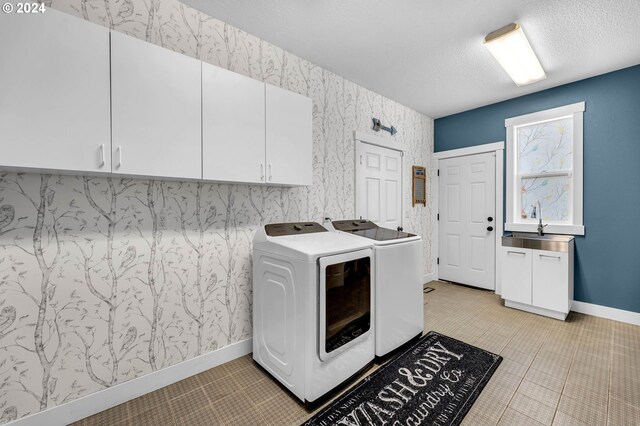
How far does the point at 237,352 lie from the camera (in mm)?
2271

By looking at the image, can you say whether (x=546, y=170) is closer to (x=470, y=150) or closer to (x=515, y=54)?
(x=470, y=150)

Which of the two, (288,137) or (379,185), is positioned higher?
(288,137)

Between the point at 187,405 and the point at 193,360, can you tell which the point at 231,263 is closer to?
the point at 193,360

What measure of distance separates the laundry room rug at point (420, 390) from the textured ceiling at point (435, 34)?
271cm

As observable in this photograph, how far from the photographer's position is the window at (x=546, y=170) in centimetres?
322

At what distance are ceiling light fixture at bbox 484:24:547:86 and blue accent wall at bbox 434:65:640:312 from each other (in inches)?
28.9

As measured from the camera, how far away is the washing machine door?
1.71 metres

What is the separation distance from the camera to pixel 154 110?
159 cm

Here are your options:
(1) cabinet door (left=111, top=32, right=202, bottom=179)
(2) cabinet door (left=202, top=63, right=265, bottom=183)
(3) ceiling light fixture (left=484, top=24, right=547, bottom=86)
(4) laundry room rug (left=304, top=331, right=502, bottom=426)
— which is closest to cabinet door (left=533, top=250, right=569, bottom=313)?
(4) laundry room rug (left=304, top=331, right=502, bottom=426)

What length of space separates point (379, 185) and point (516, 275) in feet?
6.37

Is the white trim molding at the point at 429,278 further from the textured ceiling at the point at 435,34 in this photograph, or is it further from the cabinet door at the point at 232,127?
the cabinet door at the point at 232,127

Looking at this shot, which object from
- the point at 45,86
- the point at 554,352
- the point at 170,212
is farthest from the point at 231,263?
the point at 554,352

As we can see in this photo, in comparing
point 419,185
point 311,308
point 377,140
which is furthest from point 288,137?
point 419,185

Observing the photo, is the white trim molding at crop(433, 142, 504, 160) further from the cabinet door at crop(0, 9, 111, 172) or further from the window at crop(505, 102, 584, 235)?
the cabinet door at crop(0, 9, 111, 172)
